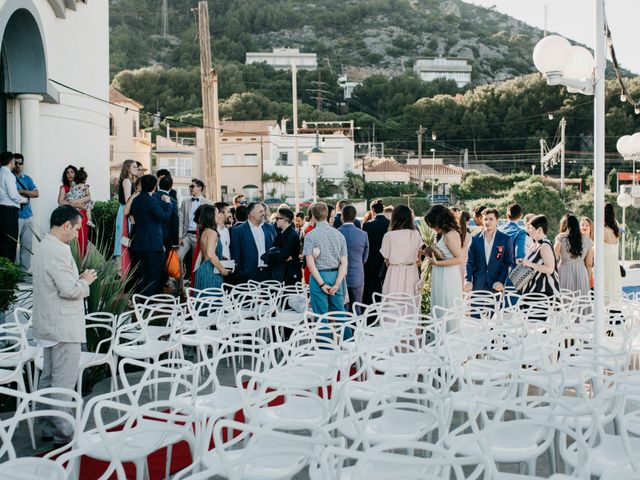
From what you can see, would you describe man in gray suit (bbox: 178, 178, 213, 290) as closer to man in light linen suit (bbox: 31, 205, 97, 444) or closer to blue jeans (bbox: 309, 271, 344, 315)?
blue jeans (bbox: 309, 271, 344, 315)

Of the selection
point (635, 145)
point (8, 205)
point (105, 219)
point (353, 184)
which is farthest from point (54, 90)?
point (353, 184)

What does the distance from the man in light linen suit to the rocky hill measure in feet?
357

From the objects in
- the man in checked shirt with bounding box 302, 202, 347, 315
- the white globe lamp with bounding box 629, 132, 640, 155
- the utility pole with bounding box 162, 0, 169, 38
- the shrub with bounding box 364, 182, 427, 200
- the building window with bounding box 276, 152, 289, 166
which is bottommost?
the man in checked shirt with bounding box 302, 202, 347, 315

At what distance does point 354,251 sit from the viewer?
28.9ft

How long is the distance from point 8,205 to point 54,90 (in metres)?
3.52

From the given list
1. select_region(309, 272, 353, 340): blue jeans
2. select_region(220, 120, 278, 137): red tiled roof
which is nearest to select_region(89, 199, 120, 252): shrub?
select_region(309, 272, 353, 340): blue jeans

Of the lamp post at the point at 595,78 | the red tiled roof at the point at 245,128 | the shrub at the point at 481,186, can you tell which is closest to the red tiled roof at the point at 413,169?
the shrub at the point at 481,186

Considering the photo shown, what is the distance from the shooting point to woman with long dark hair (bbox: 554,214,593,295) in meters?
8.86

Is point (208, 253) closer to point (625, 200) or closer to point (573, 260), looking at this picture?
point (573, 260)

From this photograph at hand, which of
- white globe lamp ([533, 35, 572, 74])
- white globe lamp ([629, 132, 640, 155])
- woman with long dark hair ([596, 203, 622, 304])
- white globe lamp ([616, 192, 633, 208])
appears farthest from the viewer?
white globe lamp ([616, 192, 633, 208])

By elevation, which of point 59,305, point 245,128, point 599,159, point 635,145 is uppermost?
point 245,128

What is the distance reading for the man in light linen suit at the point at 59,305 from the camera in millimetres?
5074

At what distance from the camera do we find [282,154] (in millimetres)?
66312

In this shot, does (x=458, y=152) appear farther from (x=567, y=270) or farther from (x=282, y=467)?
(x=282, y=467)
